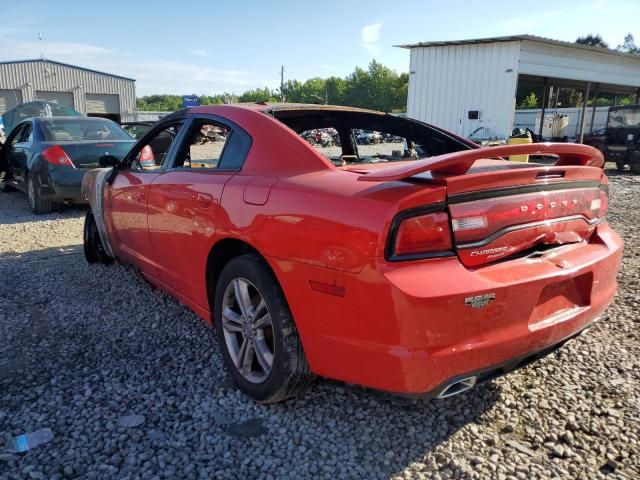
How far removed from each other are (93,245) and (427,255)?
416cm

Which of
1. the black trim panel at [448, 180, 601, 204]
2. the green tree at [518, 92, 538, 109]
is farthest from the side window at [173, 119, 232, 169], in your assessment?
the green tree at [518, 92, 538, 109]

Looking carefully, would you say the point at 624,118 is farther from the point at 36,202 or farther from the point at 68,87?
the point at 68,87

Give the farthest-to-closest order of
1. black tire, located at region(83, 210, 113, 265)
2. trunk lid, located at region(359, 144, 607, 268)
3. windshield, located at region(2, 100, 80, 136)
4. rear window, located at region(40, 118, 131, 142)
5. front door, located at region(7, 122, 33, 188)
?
windshield, located at region(2, 100, 80, 136) → front door, located at region(7, 122, 33, 188) → rear window, located at region(40, 118, 131, 142) → black tire, located at region(83, 210, 113, 265) → trunk lid, located at region(359, 144, 607, 268)

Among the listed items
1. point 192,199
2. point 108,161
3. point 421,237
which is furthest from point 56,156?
point 421,237

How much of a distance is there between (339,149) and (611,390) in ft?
7.30

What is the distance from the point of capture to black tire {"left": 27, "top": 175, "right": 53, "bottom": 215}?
743 cm

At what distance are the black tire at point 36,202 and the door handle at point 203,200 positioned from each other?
569cm

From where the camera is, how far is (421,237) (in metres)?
1.93

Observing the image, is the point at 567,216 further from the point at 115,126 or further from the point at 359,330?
the point at 115,126

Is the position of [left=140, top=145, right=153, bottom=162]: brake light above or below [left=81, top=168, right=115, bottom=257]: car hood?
above

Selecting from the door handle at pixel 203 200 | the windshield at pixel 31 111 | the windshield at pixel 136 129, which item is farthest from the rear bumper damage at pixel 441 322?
the windshield at pixel 31 111

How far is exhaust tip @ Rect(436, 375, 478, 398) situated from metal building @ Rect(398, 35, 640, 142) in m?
14.7

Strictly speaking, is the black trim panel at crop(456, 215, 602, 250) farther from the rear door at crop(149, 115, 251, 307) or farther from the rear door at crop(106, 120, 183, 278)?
the rear door at crop(106, 120, 183, 278)

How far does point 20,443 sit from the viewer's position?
2.29m
